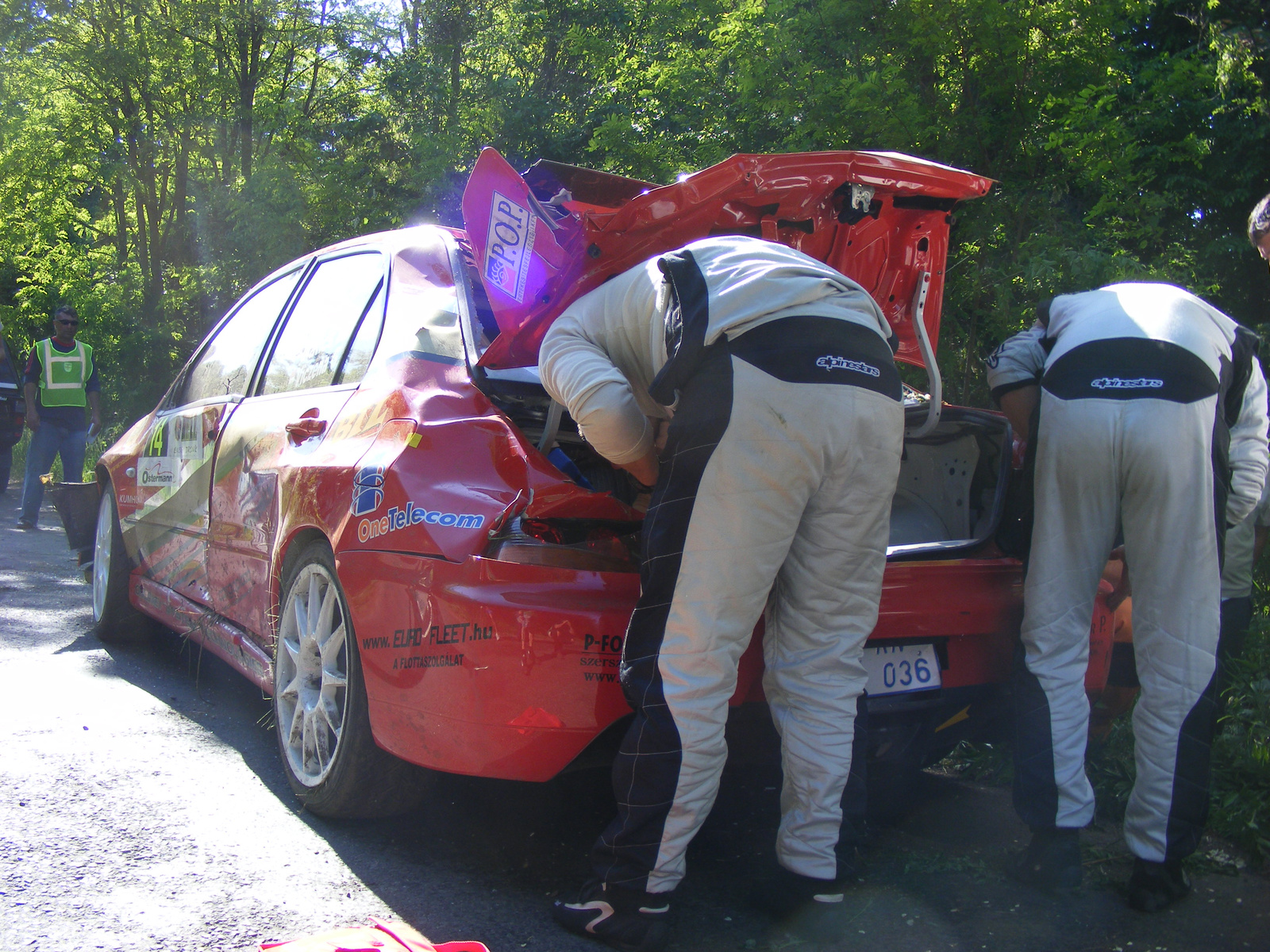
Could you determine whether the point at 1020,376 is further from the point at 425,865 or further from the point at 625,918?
the point at 425,865

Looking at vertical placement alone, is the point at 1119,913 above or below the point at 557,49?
below

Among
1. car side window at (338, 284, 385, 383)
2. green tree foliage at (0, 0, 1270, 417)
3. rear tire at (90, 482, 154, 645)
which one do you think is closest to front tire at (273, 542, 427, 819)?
car side window at (338, 284, 385, 383)

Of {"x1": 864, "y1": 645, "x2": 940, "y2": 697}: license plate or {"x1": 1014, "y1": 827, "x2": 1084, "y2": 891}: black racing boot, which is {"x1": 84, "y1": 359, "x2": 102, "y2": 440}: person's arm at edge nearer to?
{"x1": 864, "y1": 645, "x2": 940, "y2": 697}: license plate

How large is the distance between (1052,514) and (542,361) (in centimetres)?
136

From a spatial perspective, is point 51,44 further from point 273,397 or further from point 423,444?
point 423,444

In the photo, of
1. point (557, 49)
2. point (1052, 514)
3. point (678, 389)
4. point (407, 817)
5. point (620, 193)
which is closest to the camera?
point (678, 389)

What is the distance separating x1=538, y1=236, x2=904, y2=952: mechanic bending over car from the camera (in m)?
2.14

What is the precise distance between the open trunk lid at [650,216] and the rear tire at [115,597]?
2861mm

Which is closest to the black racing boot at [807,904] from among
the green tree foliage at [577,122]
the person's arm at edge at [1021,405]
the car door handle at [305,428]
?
the person's arm at edge at [1021,405]

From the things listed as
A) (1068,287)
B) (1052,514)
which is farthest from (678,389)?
(1068,287)

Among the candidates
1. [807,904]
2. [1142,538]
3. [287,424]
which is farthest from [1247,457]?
[287,424]

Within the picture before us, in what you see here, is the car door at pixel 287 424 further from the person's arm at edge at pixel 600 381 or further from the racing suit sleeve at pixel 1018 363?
the racing suit sleeve at pixel 1018 363

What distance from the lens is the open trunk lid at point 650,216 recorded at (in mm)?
2566

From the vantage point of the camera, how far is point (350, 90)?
51.5ft
